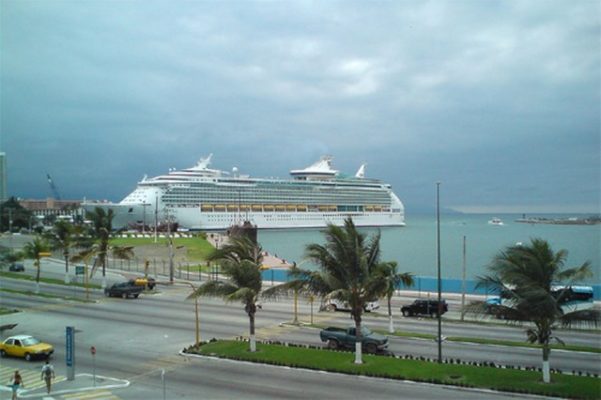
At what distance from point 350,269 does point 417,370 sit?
3.36 metres

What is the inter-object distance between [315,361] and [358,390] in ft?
8.83

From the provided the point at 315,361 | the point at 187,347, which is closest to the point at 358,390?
the point at 315,361

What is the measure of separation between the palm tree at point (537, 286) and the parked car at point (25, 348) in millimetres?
13633

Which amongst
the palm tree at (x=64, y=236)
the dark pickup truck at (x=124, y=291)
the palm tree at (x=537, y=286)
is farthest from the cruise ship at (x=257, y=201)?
the palm tree at (x=537, y=286)

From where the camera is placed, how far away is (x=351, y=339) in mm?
18562

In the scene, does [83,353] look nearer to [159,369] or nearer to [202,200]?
[159,369]

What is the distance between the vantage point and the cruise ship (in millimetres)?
107613

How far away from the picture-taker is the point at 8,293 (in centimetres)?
3334

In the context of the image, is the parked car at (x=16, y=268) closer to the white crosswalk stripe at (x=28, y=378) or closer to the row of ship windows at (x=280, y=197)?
the white crosswalk stripe at (x=28, y=378)

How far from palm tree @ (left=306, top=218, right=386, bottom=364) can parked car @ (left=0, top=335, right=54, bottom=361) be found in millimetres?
9185

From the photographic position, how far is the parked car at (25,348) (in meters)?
17.9

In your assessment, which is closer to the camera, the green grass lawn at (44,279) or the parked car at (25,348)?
A: the parked car at (25,348)

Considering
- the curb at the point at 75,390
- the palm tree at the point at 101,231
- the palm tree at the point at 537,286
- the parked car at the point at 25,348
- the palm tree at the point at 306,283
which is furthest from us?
the palm tree at the point at 101,231

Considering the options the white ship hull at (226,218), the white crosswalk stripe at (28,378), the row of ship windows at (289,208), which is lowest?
the white crosswalk stripe at (28,378)
